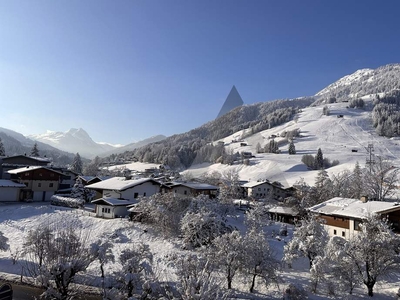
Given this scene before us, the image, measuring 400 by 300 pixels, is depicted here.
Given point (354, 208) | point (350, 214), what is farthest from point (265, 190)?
point (350, 214)

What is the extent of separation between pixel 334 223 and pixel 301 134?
139015mm

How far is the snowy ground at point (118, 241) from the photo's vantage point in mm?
22891

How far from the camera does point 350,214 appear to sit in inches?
1446

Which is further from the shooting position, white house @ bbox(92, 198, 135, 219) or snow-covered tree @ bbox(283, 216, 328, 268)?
white house @ bbox(92, 198, 135, 219)

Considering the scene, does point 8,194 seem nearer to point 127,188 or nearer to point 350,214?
point 127,188

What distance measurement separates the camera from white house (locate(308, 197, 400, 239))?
1415 inches

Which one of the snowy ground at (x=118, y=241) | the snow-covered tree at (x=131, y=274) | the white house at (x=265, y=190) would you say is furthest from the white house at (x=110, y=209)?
the white house at (x=265, y=190)

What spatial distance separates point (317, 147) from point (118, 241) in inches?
5281

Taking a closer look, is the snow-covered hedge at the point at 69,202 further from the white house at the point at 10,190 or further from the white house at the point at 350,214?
the white house at the point at 350,214

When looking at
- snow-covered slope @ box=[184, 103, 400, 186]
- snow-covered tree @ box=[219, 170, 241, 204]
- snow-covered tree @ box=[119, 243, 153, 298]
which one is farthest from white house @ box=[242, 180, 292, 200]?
snow-covered tree @ box=[119, 243, 153, 298]

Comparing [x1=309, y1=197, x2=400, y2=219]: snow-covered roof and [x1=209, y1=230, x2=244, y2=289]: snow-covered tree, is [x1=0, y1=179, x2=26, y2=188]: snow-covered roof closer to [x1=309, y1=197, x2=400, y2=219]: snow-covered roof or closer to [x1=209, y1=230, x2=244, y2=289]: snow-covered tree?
[x1=209, y1=230, x2=244, y2=289]: snow-covered tree

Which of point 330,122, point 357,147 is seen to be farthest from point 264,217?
point 330,122

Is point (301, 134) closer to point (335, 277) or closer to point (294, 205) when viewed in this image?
point (294, 205)

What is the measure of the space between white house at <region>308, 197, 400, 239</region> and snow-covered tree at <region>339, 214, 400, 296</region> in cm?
1112
